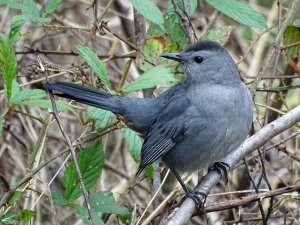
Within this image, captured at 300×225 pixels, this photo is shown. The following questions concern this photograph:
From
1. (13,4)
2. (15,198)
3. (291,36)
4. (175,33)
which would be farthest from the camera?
(291,36)

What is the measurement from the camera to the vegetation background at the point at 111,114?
3486 millimetres

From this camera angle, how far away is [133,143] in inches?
164

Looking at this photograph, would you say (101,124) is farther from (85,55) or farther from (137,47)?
(137,47)

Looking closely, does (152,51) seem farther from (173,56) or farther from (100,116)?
(100,116)

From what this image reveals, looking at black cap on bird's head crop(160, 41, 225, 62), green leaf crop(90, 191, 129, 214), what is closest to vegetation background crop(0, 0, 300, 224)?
green leaf crop(90, 191, 129, 214)

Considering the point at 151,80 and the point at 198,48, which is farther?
the point at 198,48

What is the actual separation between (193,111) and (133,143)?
17.1 inches

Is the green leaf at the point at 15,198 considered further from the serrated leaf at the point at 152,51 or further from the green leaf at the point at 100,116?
the serrated leaf at the point at 152,51

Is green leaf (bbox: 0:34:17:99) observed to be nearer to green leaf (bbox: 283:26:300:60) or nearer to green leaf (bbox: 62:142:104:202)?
green leaf (bbox: 62:142:104:202)

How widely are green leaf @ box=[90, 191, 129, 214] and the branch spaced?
356mm

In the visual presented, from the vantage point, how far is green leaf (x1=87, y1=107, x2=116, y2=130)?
3837mm

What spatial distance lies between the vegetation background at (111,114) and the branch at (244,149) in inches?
5.7

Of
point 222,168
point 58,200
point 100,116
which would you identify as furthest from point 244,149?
point 58,200

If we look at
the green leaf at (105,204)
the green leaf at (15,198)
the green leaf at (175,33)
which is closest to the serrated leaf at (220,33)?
the green leaf at (175,33)
